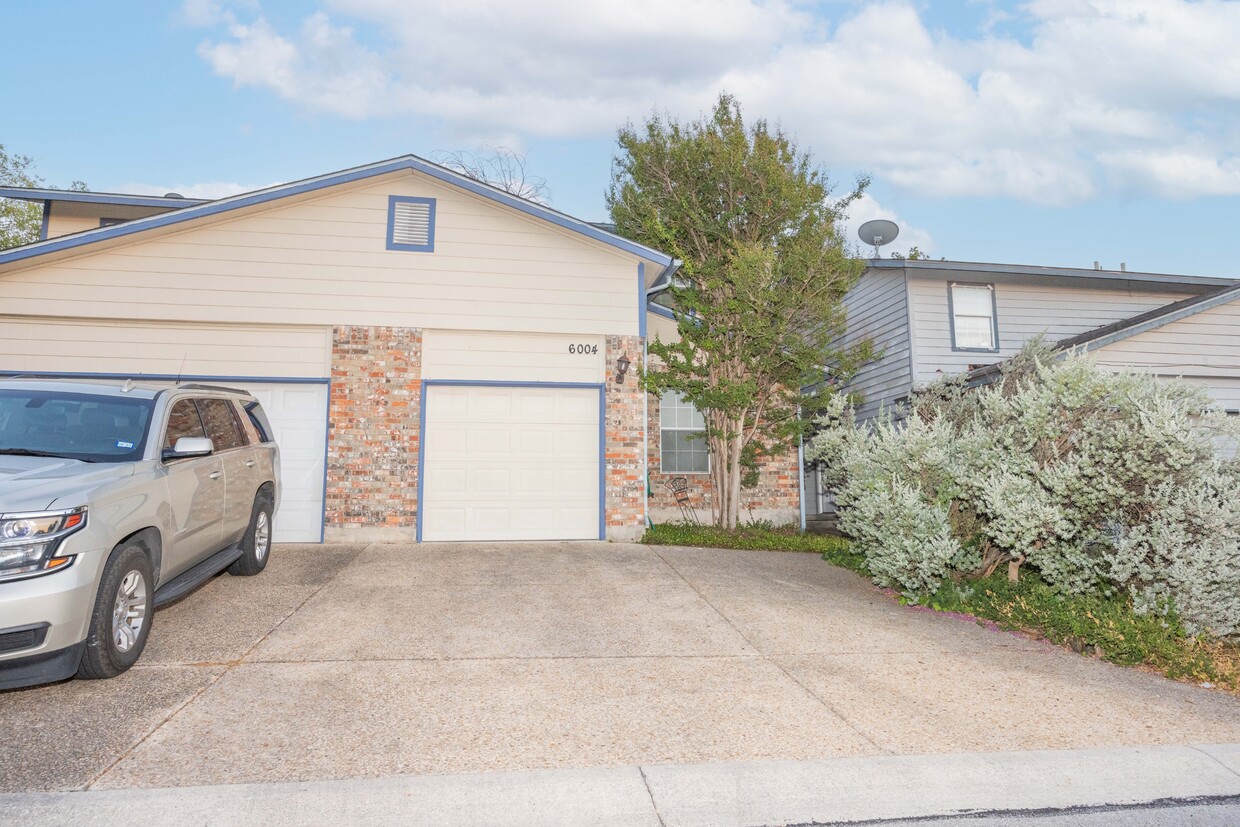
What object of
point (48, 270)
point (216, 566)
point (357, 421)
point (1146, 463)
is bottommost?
point (216, 566)

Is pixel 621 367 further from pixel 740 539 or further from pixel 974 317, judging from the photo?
pixel 974 317

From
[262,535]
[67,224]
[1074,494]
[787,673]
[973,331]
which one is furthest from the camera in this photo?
[973,331]

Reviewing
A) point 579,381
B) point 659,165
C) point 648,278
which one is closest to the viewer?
point 579,381

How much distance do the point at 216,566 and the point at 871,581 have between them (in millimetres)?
6895

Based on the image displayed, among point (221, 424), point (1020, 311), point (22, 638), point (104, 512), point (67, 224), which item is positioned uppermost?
point (67, 224)

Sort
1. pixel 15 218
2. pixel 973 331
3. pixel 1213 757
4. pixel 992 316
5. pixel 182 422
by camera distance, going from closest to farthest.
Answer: pixel 1213 757
pixel 182 422
pixel 973 331
pixel 992 316
pixel 15 218

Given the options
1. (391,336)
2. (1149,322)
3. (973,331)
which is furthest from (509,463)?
(1149,322)

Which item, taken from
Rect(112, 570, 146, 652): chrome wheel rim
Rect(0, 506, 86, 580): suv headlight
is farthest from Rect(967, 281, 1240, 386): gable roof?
Rect(0, 506, 86, 580): suv headlight

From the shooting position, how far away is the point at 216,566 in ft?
20.4

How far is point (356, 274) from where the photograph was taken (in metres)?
10.4

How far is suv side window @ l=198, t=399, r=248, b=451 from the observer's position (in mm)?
6285

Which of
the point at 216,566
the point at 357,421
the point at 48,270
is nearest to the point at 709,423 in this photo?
the point at 357,421

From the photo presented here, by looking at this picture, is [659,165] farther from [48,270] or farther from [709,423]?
[48,270]

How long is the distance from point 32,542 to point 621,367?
7691 mm
